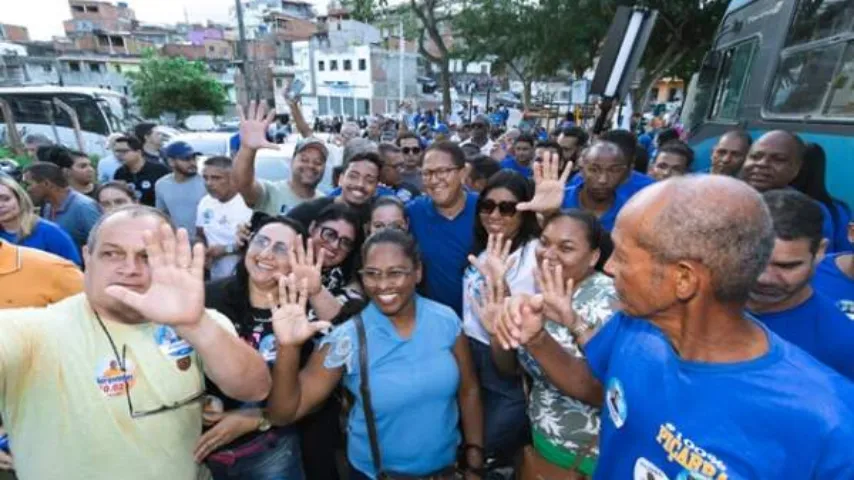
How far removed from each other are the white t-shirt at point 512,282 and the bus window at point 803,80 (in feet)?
10.7

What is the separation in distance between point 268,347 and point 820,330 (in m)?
2.23

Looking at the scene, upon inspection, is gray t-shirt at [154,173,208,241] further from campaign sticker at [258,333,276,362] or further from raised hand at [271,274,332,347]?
raised hand at [271,274,332,347]

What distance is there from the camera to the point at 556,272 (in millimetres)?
1982

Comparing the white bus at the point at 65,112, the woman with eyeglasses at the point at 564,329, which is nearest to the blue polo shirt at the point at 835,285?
the woman with eyeglasses at the point at 564,329

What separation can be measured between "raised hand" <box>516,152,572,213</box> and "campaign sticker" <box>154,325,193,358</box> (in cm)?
192

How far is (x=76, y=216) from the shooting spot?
4383mm

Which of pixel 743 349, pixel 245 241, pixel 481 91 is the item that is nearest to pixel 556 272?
pixel 743 349

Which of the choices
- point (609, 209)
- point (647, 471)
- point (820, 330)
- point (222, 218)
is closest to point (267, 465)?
point (647, 471)

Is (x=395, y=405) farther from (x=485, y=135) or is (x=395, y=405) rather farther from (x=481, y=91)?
(x=481, y=91)

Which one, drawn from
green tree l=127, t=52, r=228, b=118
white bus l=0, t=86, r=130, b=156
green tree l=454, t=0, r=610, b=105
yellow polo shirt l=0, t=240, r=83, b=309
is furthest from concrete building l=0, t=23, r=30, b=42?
yellow polo shirt l=0, t=240, r=83, b=309

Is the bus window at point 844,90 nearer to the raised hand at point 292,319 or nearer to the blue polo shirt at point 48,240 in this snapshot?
the raised hand at point 292,319

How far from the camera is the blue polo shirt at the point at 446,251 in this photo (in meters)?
A: 3.29

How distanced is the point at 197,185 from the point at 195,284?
411 cm

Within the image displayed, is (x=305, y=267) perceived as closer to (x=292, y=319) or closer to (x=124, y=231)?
(x=292, y=319)
